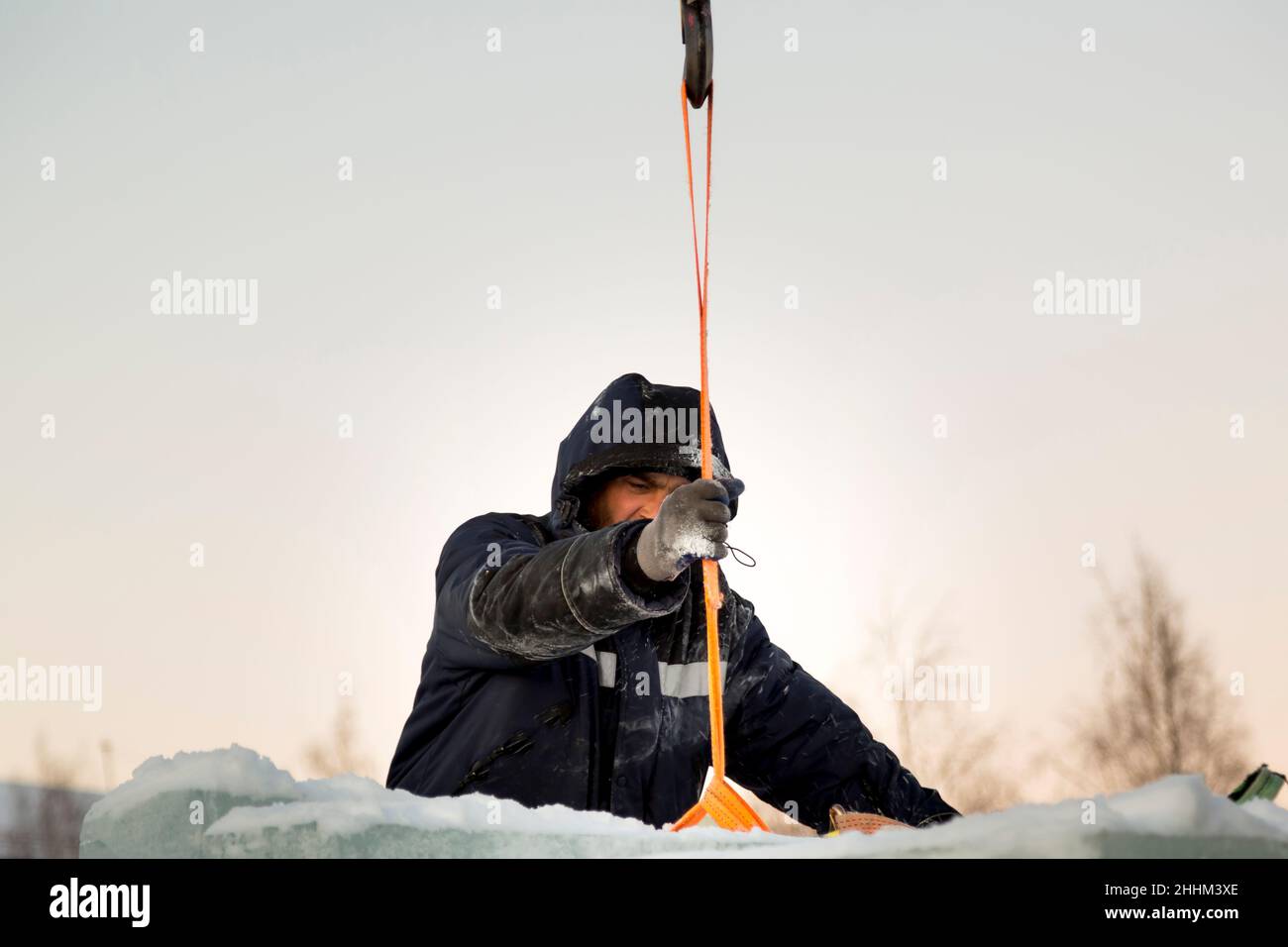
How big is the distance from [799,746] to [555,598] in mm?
1664

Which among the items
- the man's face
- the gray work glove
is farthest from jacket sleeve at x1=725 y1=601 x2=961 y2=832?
the gray work glove

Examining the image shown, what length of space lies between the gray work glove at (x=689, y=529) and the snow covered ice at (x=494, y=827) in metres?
0.52

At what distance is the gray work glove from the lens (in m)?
2.16

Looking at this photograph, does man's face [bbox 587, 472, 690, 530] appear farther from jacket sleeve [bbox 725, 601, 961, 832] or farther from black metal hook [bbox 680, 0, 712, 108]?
black metal hook [bbox 680, 0, 712, 108]

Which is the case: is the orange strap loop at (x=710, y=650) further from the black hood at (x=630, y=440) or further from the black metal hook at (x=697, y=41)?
the black hood at (x=630, y=440)

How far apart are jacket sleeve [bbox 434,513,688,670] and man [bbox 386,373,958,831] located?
0.03 m

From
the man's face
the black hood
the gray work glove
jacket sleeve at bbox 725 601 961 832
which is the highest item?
the black hood

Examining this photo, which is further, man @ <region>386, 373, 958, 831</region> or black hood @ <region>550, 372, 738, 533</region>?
black hood @ <region>550, 372, 738, 533</region>

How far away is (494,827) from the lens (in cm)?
178

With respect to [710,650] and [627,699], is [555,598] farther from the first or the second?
[627,699]

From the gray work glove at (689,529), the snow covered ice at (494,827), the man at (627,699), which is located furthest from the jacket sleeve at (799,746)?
the snow covered ice at (494,827)

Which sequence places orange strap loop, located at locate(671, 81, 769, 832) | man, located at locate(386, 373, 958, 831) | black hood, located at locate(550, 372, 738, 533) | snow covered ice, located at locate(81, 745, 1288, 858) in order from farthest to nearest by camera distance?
black hood, located at locate(550, 372, 738, 533), man, located at locate(386, 373, 958, 831), orange strap loop, located at locate(671, 81, 769, 832), snow covered ice, located at locate(81, 745, 1288, 858)
